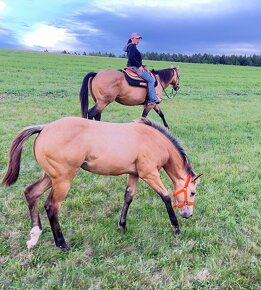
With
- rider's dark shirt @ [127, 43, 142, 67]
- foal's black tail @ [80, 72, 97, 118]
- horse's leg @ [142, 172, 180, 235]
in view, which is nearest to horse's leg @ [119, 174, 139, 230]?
horse's leg @ [142, 172, 180, 235]

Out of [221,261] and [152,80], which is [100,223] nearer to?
[221,261]

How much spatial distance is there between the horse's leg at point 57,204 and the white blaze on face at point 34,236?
22cm

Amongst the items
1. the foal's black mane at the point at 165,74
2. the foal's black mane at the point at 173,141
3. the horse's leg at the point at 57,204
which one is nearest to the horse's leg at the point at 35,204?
the horse's leg at the point at 57,204

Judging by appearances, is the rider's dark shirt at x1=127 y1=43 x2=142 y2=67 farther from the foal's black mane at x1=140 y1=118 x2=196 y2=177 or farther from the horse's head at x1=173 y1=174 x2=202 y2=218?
the horse's head at x1=173 y1=174 x2=202 y2=218

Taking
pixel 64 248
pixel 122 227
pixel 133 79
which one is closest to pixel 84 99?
pixel 133 79

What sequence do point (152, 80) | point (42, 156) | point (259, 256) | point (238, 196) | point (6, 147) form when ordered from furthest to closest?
point (152, 80)
point (6, 147)
point (238, 196)
point (259, 256)
point (42, 156)

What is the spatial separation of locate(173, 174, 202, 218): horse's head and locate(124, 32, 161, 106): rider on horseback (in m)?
5.76

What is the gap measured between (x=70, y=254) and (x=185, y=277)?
1.26 meters

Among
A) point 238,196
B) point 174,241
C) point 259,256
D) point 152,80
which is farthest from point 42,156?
point 152,80

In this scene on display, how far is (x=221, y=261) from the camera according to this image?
12.4 feet

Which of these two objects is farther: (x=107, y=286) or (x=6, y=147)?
(x=6, y=147)

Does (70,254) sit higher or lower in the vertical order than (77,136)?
lower

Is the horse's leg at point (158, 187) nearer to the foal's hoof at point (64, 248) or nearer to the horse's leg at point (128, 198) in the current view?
the horse's leg at point (128, 198)

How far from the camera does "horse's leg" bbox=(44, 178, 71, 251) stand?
3777mm
